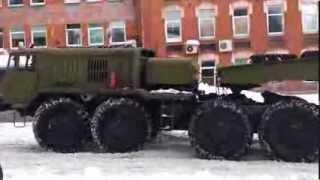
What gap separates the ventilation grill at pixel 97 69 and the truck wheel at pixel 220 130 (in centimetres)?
254

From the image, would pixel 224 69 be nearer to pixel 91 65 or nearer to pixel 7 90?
pixel 91 65

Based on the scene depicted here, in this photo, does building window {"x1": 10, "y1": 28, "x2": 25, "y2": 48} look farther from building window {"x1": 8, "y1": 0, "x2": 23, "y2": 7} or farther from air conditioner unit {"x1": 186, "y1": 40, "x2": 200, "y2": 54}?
air conditioner unit {"x1": 186, "y1": 40, "x2": 200, "y2": 54}

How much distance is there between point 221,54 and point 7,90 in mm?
29713

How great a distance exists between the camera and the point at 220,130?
14297 mm

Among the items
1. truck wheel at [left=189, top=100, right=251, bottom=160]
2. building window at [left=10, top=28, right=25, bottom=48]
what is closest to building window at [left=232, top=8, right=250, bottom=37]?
building window at [left=10, top=28, right=25, bottom=48]

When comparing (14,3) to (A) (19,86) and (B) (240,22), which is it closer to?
(B) (240,22)

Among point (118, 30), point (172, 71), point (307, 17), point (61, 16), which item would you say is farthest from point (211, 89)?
point (61, 16)

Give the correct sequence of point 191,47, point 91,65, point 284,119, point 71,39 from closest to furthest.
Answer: point 284,119 → point 91,65 → point 191,47 → point 71,39

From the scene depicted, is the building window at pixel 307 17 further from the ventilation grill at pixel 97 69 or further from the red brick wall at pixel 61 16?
the ventilation grill at pixel 97 69

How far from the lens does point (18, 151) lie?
1633 centimetres

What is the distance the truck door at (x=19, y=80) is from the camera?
16.2m

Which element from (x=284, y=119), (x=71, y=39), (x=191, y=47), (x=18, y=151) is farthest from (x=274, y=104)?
(x=71, y=39)

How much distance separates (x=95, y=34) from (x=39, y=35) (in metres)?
3.62

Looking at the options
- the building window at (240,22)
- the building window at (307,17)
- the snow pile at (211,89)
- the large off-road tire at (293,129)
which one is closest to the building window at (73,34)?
the building window at (240,22)
